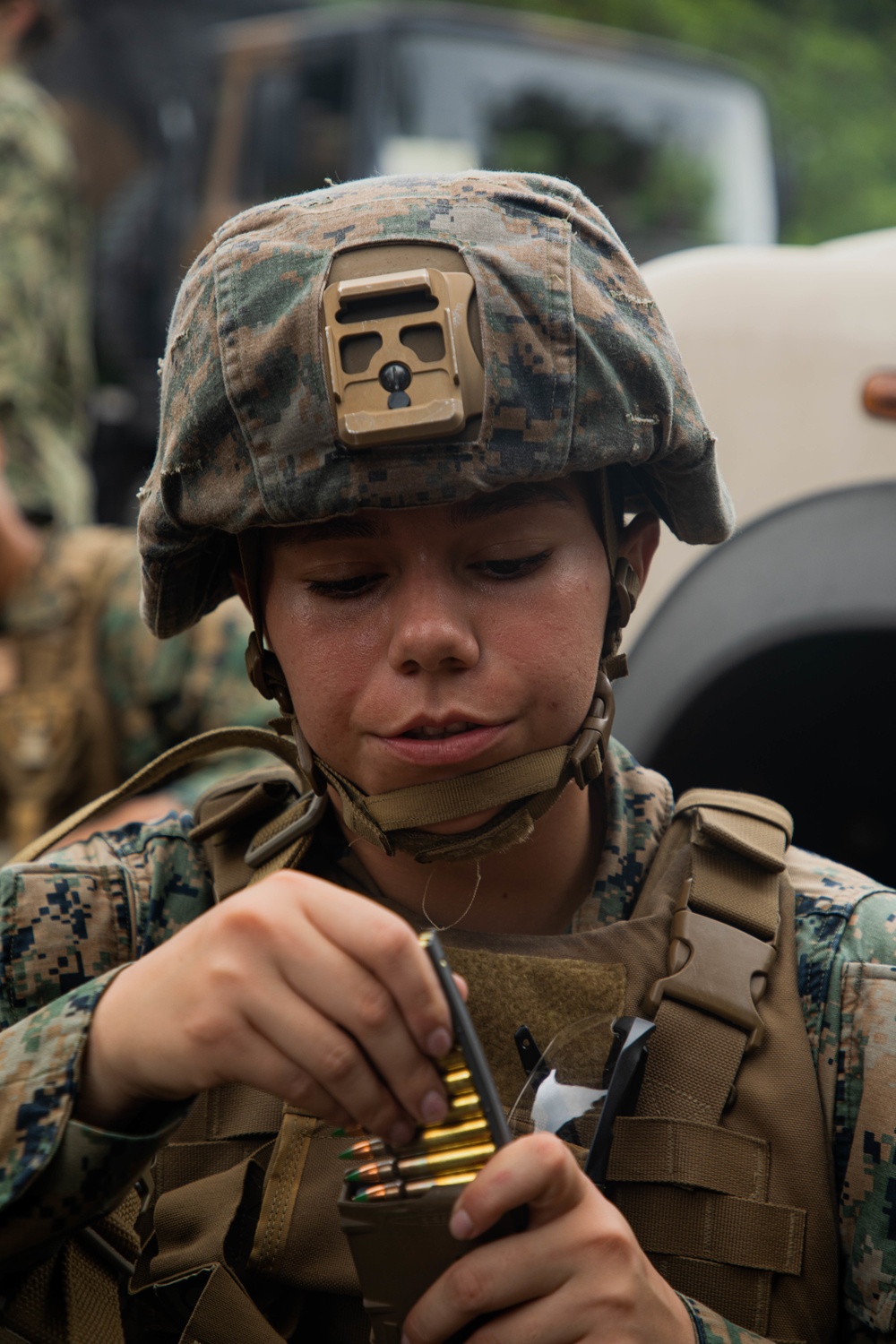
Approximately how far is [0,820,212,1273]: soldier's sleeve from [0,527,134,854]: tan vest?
5.75 ft

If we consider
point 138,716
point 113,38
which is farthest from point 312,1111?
point 113,38

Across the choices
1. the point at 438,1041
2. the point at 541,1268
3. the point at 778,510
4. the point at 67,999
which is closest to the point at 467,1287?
the point at 541,1268

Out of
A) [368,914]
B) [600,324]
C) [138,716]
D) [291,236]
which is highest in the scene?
[291,236]

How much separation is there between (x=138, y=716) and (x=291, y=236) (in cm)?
211

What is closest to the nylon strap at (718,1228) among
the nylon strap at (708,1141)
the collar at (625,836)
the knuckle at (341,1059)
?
the nylon strap at (708,1141)

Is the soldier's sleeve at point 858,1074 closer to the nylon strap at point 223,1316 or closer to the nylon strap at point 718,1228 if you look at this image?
the nylon strap at point 718,1228

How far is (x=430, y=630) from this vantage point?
153 centimetres

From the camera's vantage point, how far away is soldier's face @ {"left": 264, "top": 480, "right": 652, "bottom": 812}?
5.14 ft

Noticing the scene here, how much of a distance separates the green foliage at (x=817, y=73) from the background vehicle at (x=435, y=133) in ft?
22.1

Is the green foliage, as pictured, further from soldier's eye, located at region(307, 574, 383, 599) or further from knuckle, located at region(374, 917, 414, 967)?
knuckle, located at region(374, 917, 414, 967)

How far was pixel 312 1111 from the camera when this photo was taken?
1289 mm

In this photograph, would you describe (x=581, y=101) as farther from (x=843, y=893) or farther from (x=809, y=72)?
(x=809, y=72)

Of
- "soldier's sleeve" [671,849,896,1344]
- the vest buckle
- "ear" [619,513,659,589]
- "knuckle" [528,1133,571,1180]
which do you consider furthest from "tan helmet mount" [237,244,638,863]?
"knuckle" [528,1133,571,1180]

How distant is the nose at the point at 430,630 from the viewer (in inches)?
60.3
